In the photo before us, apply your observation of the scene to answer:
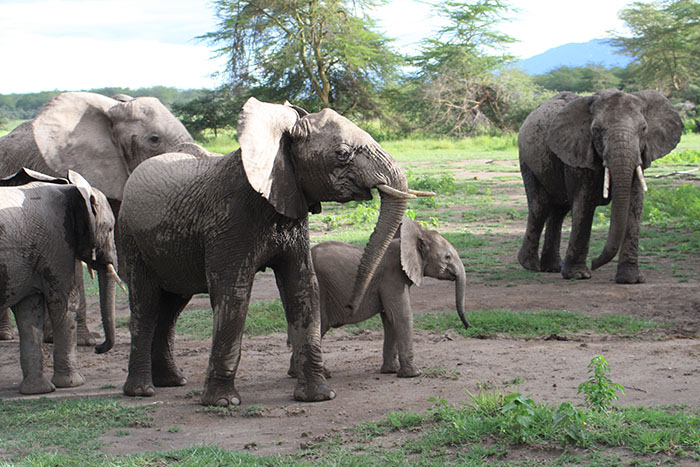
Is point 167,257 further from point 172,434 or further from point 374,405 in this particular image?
point 374,405

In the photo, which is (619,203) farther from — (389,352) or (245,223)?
(245,223)

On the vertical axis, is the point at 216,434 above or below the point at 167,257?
below

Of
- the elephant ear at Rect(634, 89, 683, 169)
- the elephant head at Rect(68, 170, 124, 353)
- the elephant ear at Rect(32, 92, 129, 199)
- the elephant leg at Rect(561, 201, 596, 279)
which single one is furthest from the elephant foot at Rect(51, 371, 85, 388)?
the elephant ear at Rect(634, 89, 683, 169)

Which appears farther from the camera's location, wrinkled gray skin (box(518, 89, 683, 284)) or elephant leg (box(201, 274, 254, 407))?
wrinkled gray skin (box(518, 89, 683, 284))

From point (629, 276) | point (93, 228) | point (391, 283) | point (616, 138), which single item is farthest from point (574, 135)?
point (93, 228)

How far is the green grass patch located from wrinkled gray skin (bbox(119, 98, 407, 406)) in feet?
1.32

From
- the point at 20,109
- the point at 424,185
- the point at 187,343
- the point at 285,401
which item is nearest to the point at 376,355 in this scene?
the point at 285,401

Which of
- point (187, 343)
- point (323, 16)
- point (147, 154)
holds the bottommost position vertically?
point (187, 343)

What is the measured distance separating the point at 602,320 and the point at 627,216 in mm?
1944

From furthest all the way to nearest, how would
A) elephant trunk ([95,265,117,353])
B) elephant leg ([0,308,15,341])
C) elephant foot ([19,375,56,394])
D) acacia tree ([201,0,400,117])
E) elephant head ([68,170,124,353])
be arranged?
1. acacia tree ([201,0,400,117])
2. elephant leg ([0,308,15,341])
3. elephant trunk ([95,265,117,353])
4. elephant head ([68,170,124,353])
5. elephant foot ([19,375,56,394])

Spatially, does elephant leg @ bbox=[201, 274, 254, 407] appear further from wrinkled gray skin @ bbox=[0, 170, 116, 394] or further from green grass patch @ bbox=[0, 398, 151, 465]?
wrinkled gray skin @ bbox=[0, 170, 116, 394]

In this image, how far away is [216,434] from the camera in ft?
15.9

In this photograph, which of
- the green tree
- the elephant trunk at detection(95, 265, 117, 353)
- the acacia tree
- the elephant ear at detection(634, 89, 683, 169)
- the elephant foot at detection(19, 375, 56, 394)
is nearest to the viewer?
the elephant foot at detection(19, 375, 56, 394)

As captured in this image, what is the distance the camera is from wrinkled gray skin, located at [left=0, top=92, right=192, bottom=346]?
24.3ft
